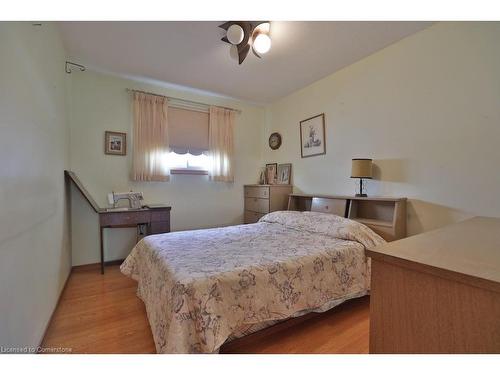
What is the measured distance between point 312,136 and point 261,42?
1.62 m

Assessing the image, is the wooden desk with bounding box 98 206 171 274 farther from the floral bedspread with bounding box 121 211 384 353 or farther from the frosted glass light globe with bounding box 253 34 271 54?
the frosted glass light globe with bounding box 253 34 271 54

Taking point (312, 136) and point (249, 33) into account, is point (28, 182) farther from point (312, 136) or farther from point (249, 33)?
point (312, 136)

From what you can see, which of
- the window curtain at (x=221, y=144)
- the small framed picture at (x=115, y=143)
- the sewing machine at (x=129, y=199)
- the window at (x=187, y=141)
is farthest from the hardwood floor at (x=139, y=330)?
the window curtain at (x=221, y=144)

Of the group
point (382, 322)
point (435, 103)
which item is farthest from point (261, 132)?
point (382, 322)

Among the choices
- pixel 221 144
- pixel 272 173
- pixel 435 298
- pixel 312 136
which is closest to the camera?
pixel 435 298

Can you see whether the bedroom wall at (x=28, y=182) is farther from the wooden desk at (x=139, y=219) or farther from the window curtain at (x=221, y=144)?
the window curtain at (x=221, y=144)

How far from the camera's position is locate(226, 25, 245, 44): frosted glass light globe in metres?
1.90

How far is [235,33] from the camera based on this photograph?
1.92m

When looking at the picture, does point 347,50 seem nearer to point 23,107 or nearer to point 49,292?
point 23,107

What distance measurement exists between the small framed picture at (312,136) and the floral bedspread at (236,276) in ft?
4.11

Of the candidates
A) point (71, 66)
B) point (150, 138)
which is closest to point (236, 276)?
point (150, 138)

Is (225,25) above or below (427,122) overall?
above

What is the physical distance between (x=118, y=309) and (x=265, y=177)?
2826mm

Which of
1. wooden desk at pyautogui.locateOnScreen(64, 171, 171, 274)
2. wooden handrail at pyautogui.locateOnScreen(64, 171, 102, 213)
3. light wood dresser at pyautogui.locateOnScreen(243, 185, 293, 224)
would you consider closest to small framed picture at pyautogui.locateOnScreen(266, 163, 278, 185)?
light wood dresser at pyautogui.locateOnScreen(243, 185, 293, 224)
